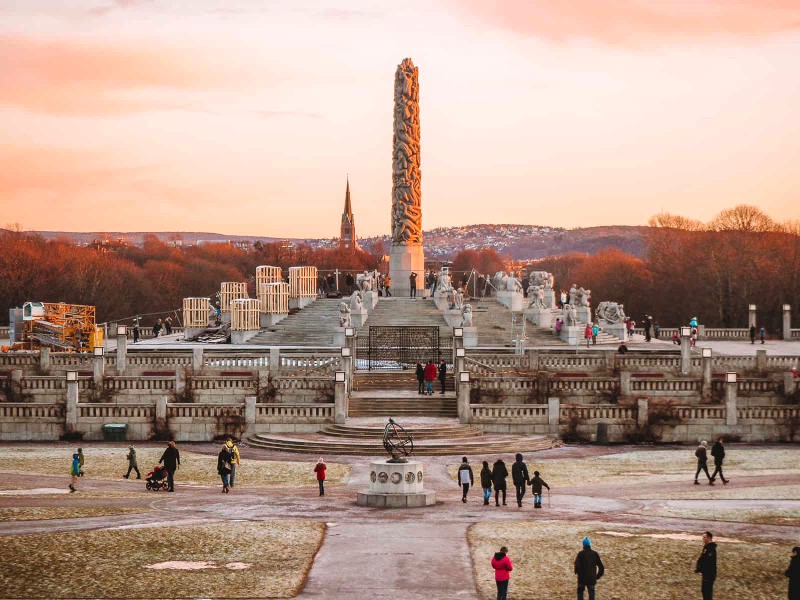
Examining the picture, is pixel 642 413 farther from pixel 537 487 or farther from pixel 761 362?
pixel 537 487

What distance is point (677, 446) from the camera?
49.6 m

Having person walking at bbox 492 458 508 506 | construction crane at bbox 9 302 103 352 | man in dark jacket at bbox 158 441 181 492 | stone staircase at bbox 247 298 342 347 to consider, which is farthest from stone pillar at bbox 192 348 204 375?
person walking at bbox 492 458 508 506

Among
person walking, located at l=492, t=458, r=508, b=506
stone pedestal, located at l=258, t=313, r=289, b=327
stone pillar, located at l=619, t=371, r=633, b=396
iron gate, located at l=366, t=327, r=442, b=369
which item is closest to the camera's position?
person walking, located at l=492, t=458, r=508, b=506

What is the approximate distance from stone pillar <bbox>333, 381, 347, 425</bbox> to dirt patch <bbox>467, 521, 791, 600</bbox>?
58.5 feet

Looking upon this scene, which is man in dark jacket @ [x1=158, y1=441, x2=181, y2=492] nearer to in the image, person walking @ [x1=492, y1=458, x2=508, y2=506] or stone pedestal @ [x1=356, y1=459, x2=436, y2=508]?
stone pedestal @ [x1=356, y1=459, x2=436, y2=508]

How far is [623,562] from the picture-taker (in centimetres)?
2911

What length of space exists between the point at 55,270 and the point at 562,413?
258 ft

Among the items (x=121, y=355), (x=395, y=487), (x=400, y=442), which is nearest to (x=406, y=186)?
Result: (x=121, y=355)

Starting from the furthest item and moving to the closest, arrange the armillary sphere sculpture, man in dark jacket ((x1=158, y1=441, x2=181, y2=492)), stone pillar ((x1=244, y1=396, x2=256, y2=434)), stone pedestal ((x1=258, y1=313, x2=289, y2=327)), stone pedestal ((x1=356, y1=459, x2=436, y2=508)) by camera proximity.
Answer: stone pedestal ((x1=258, y1=313, x2=289, y2=327)) < stone pillar ((x1=244, y1=396, x2=256, y2=434)) < the armillary sphere sculpture < man in dark jacket ((x1=158, y1=441, x2=181, y2=492)) < stone pedestal ((x1=356, y1=459, x2=436, y2=508))

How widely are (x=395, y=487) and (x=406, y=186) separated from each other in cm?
5816

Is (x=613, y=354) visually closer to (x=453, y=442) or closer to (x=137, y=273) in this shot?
(x=453, y=442)

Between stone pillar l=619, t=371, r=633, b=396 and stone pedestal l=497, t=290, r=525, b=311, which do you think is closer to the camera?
stone pillar l=619, t=371, r=633, b=396

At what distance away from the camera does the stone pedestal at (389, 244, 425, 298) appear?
92312 millimetres

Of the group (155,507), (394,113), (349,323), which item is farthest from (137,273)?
(155,507)
